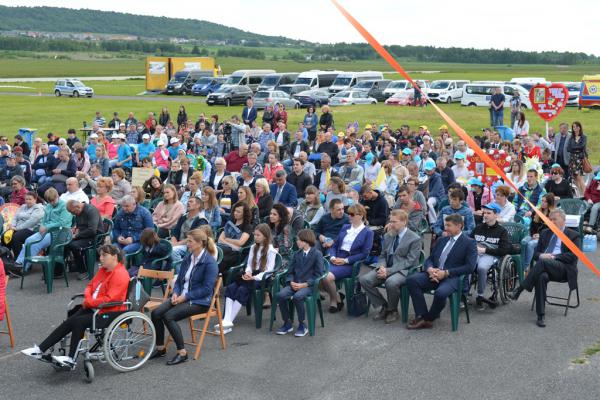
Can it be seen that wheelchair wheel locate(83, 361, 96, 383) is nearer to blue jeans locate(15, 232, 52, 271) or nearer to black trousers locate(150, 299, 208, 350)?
black trousers locate(150, 299, 208, 350)

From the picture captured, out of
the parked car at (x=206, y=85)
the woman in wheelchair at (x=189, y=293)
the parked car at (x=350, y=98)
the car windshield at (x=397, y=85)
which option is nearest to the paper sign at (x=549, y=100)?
the woman in wheelchair at (x=189, y=293)

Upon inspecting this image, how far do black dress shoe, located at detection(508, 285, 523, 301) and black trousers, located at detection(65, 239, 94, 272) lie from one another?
19.5 ft

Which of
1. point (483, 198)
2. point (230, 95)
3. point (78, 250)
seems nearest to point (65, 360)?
point (78, 250)

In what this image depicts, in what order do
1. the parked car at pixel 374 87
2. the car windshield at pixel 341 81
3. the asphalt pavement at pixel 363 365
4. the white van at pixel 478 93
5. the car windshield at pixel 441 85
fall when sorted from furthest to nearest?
the car windshield at pixel 341 81 < the car windshield at pixel 441 85 < the parked car at pixel 374 87 < the white van at pixel 478 93 < the asphalt pavement at pixel 363 365

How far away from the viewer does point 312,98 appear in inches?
1674

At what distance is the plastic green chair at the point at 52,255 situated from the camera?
10.2m

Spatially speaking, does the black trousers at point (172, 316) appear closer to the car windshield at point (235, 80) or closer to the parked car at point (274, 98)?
the parked car at point (274, 98)

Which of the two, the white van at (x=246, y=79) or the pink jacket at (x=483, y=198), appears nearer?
the pink jacket at (x=483, y=198)

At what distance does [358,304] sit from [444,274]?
45.9 inches

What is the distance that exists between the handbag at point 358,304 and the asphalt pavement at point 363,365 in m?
0.17

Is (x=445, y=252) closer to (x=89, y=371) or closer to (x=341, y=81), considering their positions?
(x=89, y=371)

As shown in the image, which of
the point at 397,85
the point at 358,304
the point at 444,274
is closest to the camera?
the point at 444,274

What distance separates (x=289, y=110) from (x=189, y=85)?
15124mm

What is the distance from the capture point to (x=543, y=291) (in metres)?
8.48
